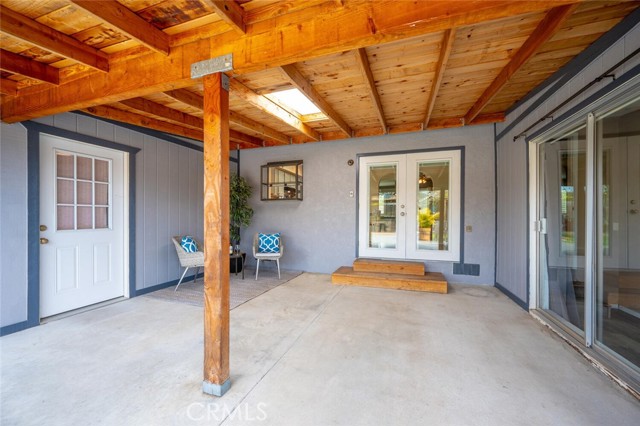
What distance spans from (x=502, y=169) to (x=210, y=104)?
4.08 meters

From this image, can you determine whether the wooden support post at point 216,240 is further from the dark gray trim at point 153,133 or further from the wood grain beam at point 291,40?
the dark gray trim at point 153,133

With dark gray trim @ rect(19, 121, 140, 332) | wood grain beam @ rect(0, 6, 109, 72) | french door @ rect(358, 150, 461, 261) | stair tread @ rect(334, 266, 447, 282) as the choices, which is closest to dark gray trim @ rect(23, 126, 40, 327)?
dark gray trim @ rect(19, 121, 140, 332)

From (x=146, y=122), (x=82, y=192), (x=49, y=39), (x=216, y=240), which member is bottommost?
(x=216, y=240)

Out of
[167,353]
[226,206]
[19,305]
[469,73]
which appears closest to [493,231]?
[469,73]

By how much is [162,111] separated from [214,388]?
3349 millimetres

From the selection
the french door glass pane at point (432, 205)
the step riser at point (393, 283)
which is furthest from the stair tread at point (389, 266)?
the french door glass pane at point (432, 205)

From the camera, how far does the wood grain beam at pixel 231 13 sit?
1450 millimetres

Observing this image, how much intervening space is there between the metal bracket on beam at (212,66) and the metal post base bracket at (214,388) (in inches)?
83.6

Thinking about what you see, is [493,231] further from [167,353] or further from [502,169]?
[167,353]

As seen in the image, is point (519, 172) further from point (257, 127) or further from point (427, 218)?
point (257, 127)

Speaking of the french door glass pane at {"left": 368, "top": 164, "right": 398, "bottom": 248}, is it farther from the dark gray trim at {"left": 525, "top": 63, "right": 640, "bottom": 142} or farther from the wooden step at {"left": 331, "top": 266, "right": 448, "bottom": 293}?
the dark gray trim at {"left": 525, "top": 63, "right": 640, "bottom": 142}

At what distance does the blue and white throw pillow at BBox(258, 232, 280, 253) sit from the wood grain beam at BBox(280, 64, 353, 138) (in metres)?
2.43

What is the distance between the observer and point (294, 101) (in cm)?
355

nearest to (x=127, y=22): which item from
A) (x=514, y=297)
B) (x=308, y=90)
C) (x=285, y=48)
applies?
(x=285, y=48)
